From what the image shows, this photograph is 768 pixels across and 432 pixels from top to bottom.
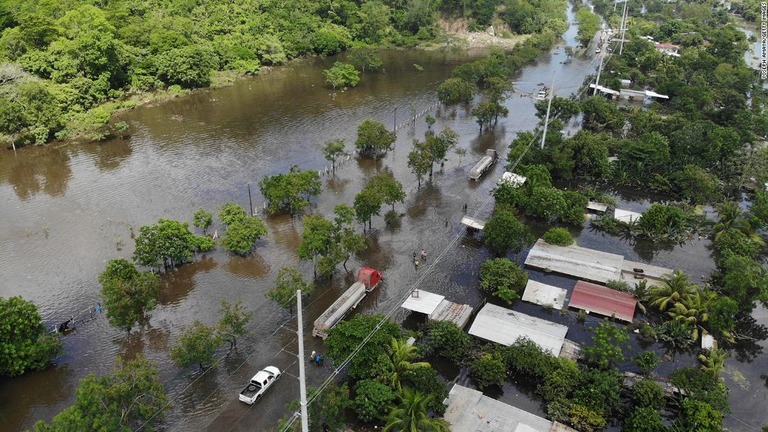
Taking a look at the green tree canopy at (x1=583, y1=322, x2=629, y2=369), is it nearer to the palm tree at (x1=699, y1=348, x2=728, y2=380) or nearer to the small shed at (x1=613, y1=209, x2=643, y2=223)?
the palm tree at (x1=699, y1=348, x2=728, y2=380)

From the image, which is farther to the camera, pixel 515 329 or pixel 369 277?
pixel 369 277

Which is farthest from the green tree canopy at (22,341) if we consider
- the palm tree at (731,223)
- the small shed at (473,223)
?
Result: the palm tree at (731,223)

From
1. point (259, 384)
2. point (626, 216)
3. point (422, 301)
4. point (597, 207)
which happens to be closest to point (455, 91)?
point (597, 207)

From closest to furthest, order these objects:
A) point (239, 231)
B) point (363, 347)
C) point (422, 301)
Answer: point (363, 347), point (422, 301), point (239, 231)

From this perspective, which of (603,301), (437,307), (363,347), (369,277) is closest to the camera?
(363,347)

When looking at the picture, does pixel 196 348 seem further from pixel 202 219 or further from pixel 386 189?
pixel 386 189

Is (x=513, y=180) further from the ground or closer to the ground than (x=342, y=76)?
closer to the ground
